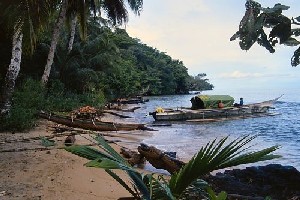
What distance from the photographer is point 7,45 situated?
1541 centimetres

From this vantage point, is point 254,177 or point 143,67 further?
point 143,67

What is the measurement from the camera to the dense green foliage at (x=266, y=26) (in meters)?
2.80

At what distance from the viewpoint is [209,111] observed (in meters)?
23.2

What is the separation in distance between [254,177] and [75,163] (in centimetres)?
367

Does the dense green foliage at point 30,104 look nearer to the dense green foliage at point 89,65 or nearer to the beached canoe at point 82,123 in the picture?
the beached canoe at point 82,123

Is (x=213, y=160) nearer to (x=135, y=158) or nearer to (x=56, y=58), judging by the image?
(x=135, y=158)

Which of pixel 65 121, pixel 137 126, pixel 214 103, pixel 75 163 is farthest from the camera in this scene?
pixel 214 103

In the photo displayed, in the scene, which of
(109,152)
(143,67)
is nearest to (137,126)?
(109,152)

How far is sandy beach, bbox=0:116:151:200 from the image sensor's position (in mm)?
4691

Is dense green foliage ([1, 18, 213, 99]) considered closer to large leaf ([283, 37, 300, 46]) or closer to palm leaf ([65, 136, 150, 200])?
large leaf ([283, 37, 300, 46])

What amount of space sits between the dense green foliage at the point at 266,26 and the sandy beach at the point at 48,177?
2.26 metres

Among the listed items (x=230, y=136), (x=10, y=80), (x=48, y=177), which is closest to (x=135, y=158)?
(x=48, y=177)

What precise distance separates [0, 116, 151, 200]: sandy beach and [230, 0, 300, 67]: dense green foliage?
2263 mm

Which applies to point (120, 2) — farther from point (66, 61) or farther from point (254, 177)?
point (254, 177)
